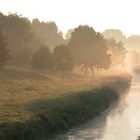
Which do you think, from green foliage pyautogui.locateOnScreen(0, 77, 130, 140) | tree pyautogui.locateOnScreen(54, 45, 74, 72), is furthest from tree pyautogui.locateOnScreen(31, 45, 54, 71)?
green foliage pyautogui.locateOnScreen(0, 77, 130, 140)

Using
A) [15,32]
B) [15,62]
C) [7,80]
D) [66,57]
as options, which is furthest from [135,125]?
[15,32]

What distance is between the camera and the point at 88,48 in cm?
12056

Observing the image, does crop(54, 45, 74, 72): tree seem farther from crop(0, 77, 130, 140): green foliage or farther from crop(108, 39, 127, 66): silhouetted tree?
crop(108, 39, 127, 66): silhouetted tree

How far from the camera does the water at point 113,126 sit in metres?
47.0

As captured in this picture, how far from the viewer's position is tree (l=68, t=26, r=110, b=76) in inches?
4749

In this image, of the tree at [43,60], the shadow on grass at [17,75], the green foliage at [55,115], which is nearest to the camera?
the green foliage at [55,115]

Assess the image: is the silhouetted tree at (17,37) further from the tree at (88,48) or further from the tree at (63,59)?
the tree at (63,59)

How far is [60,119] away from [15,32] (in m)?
73.5

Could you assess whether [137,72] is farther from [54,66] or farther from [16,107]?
[16,107]

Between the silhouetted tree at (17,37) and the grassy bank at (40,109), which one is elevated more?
the silhouetted tree at (17,37)

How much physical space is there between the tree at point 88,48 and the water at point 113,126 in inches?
1794

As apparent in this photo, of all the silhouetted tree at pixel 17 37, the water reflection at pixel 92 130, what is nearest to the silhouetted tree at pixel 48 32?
the silhouetted tree at pixel 17 37

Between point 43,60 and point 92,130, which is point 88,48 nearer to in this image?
point 43,60

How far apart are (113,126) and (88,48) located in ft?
219
